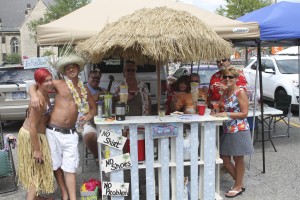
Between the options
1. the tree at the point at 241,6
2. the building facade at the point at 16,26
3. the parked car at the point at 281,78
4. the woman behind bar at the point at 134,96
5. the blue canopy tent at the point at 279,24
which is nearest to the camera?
the woman behind bar at the point at 134,96

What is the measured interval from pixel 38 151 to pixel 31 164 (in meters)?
0.23

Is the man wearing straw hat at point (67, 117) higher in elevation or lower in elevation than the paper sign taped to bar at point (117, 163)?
higher

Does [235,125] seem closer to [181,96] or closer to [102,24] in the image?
[181,96]

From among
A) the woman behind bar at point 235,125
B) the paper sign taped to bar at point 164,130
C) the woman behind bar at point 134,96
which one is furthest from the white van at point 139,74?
the paper sign taped to bar at point 164,130

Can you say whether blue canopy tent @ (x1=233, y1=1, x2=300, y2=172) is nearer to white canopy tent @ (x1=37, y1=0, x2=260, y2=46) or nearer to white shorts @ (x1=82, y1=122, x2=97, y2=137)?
white canopy tent @ (x1=37, y1=0, x2=260, y2=46)

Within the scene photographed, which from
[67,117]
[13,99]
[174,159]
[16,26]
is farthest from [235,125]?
[16,26]

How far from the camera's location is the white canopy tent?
5.05 meters

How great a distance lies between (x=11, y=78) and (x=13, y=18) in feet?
231

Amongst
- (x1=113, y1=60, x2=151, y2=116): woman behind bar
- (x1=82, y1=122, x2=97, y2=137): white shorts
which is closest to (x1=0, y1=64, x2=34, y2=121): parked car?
(x1=82, y1=122, x2=97, y2=137): white shorts

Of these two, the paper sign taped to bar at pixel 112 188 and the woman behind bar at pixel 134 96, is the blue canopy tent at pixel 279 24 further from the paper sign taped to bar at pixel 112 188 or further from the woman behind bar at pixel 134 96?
the paper sign taped to bar at pixel 112 188

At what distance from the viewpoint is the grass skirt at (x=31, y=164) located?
13.1ft

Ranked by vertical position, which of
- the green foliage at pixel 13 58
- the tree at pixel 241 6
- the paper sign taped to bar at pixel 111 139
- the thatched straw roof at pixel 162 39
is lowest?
the paper sign taped to bar at pixel 111 139

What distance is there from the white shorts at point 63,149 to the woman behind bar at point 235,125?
1.68 m

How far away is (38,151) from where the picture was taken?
12.9ft
